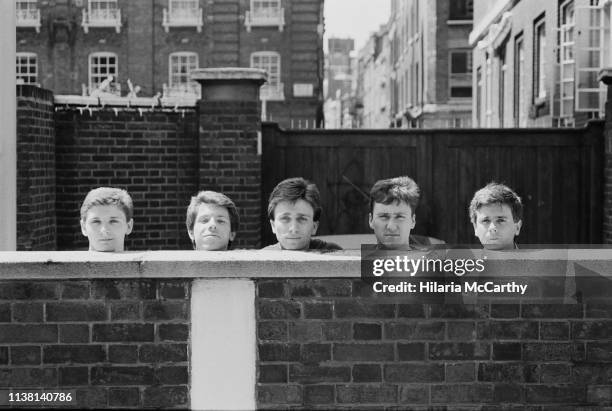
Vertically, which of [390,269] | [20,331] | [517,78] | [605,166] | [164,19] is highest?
[164,19]

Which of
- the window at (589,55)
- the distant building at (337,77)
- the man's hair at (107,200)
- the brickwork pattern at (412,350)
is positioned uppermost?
the distant building at (337,77)

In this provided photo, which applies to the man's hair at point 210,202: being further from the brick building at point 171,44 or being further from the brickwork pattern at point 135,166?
the brick building at point 171,44

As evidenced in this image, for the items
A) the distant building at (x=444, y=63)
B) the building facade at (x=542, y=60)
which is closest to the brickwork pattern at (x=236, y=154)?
the building facade at (x=542, y=60)

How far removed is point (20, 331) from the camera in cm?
420

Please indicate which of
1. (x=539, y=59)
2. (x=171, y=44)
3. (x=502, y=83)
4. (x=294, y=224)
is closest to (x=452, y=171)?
(x=294, y=224)

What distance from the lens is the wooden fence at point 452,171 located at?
32.8ft

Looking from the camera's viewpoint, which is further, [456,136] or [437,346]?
[456,136]

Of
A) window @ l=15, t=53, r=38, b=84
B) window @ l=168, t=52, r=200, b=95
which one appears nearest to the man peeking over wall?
window @ l=168, t=52, r=200, b=95

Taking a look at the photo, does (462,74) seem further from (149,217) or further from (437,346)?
(437,346)

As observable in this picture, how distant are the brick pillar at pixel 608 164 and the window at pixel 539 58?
7011 millimetres

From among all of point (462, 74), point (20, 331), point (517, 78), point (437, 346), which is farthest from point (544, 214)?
point (462, 74)

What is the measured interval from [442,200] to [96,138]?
155 inches

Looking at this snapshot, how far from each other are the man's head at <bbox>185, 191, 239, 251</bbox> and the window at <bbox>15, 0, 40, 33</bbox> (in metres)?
30.5

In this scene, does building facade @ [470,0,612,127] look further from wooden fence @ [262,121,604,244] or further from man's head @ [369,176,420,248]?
man's head @ [369,176,420,248]
